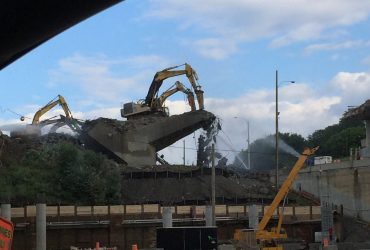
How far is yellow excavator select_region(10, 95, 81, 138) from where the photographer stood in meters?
70.4

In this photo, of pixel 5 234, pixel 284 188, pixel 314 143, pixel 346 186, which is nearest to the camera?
pixel 5 234

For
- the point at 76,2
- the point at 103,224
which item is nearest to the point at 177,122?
the point at 103,224

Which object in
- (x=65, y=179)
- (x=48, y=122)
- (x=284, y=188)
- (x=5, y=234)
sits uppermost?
(x=48, y=122)

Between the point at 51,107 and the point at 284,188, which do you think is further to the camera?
the point at 51,107

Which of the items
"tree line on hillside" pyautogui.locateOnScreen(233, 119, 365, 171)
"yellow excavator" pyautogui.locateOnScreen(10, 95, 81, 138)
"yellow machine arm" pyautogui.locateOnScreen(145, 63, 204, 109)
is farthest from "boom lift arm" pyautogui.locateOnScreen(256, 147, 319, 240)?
"tree line on hillside" pyautogui.locateOnScreen(233, 119, 365, 171)

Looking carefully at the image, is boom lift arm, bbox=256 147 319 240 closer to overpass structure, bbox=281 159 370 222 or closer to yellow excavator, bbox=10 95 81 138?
overpass structure, bbox=281 159 370 222

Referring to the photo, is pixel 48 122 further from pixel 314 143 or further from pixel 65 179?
pixel 314 143

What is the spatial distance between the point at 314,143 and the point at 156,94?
8811 cm

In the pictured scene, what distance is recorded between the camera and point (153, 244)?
4894 centimetres

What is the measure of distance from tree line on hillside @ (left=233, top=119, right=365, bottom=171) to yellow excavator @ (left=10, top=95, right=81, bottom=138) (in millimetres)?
51681

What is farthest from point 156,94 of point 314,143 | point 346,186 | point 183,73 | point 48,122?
point 314,143

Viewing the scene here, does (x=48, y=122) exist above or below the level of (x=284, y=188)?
above

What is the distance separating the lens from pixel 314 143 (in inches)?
5984

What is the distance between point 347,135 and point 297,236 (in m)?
81.1
